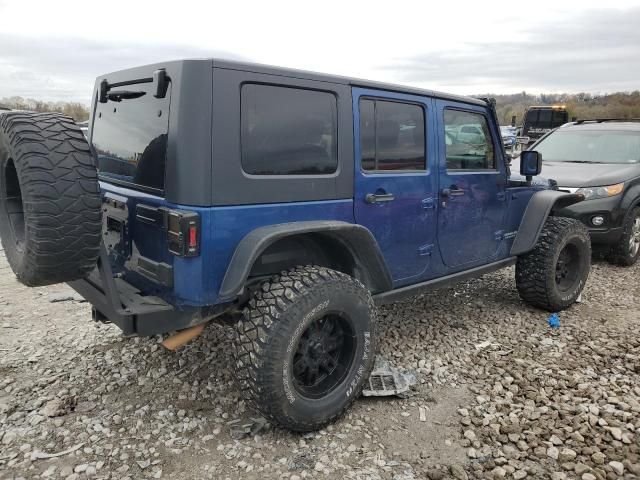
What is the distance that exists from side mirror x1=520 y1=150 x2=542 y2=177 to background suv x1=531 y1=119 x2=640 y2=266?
7.04 feet

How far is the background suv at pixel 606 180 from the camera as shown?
6.01 metres

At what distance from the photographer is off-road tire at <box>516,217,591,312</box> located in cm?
440

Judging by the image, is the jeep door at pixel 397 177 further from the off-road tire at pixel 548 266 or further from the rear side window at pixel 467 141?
the off-road tire at pixel 548 266

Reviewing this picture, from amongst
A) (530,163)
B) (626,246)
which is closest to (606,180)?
(626,246)

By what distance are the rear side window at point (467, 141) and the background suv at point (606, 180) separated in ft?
8.42

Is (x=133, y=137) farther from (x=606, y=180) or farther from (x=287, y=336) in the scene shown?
(x=606, y=180)

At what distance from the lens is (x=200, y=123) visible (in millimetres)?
2330

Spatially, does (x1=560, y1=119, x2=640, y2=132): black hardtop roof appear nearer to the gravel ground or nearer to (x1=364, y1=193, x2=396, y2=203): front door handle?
the gravel ground

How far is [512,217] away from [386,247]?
1.71 metres

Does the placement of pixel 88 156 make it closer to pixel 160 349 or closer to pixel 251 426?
pixel 251 426

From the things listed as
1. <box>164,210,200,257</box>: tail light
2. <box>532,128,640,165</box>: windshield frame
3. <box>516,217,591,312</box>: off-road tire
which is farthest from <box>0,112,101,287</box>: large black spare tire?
<box>532,128,640,165</box>: windshield frame

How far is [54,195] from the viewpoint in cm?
215

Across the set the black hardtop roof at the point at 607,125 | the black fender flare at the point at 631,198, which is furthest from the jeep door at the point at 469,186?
the black hardtop roof at the point at 607,125

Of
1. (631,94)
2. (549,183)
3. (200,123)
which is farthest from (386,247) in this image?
(631,94)
